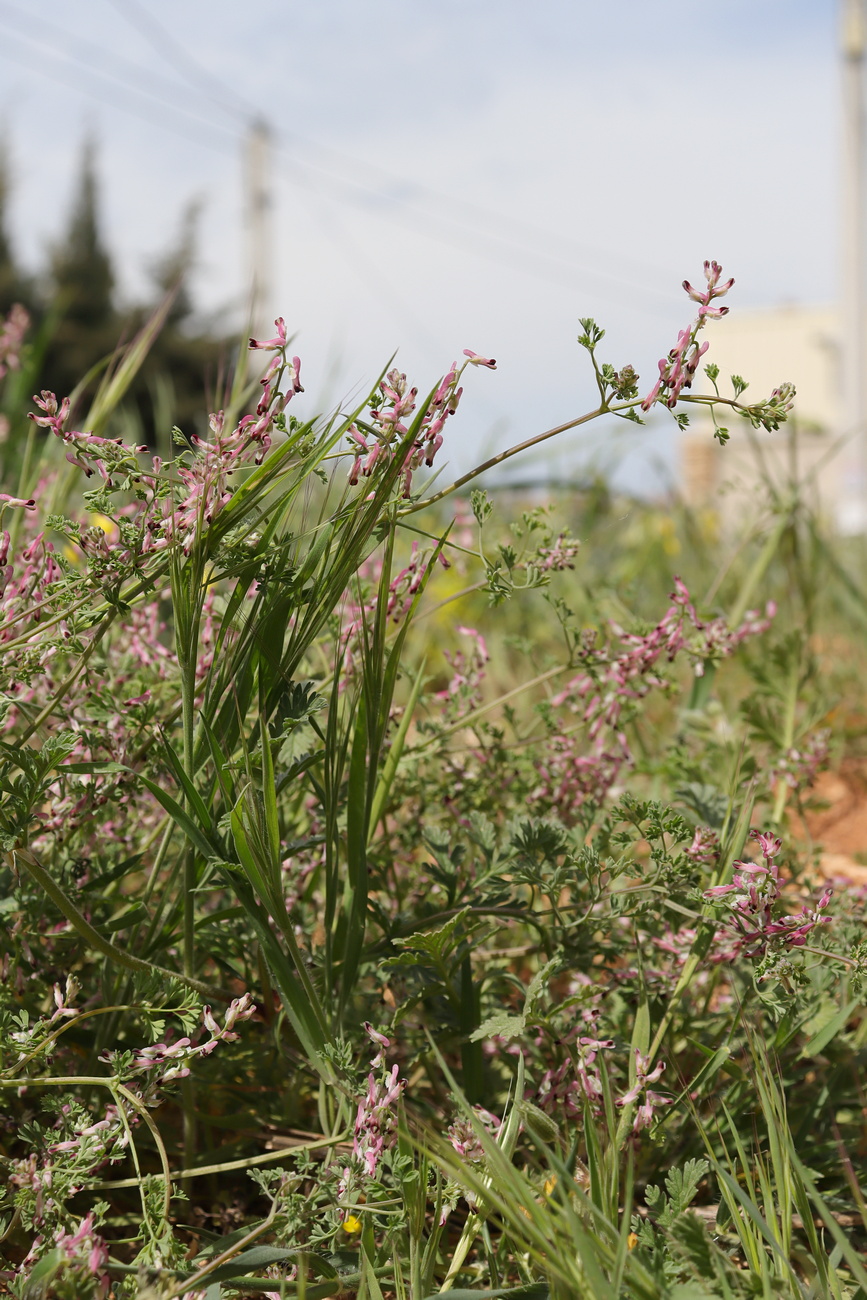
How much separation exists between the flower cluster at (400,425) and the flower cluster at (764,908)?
1.65 feet

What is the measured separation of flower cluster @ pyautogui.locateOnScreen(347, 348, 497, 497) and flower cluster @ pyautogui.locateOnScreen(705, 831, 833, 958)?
50 cm

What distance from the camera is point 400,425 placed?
3.67 feet

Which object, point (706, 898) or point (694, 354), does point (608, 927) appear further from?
point (694, 354)

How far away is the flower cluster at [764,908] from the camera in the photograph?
3.64 ft

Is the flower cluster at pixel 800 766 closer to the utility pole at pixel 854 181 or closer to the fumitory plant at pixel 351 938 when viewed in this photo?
the fumitory plant at pixel 351 938

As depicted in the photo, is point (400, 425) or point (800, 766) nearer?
point (400, 425)

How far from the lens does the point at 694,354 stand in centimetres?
107

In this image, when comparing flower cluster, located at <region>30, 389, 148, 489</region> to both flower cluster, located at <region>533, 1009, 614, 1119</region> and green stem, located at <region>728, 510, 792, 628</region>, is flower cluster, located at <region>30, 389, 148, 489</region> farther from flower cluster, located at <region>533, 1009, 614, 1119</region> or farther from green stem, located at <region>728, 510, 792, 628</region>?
green stem, located at <region>728, 510, 792, 628</region>

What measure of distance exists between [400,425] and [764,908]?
1.95ft

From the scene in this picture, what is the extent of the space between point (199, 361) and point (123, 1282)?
22776 millimetres

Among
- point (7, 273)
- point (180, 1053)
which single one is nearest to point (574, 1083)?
point (180, 1053)

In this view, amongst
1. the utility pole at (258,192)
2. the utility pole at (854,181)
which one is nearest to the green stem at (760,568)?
the utility pole at (854,181)

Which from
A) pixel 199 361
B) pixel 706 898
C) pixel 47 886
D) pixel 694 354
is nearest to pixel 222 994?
pixel 47 886

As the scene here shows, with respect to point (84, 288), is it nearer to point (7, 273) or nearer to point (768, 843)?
point (7, 273)
